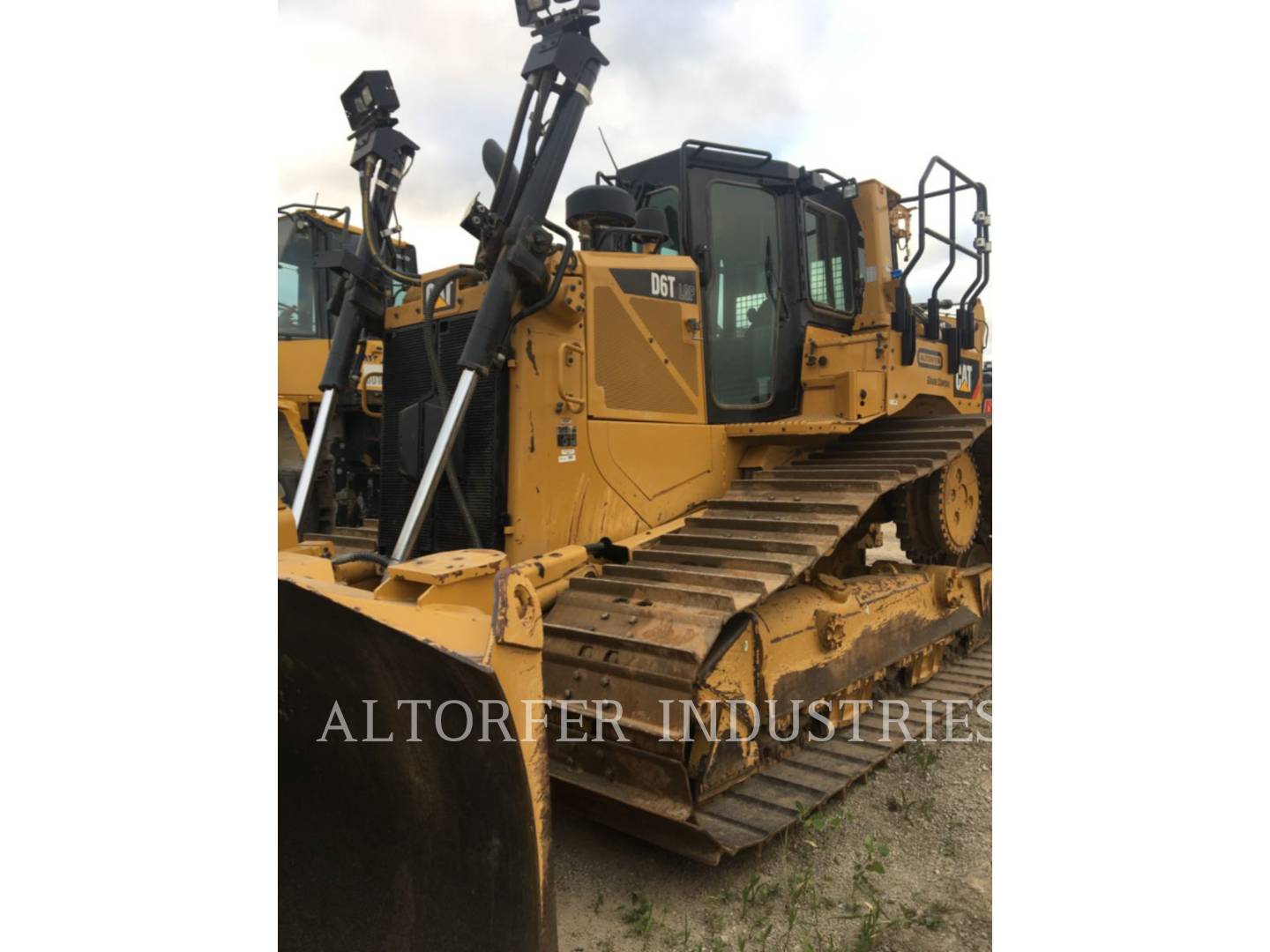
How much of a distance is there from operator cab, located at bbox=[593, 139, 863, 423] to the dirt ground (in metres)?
2.22

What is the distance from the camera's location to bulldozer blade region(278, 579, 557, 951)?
7.36 ft

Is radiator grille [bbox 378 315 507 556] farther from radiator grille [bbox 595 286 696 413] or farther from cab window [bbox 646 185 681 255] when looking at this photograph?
cab window [bbox 646 185 681 255]

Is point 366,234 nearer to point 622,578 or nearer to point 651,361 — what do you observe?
point 651,361

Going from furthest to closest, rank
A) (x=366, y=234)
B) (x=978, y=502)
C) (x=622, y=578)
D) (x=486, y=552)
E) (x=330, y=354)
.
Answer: (x=978, y=502), (x=330, y=354), (x=366, y=234), (x=622, y=578), (x=486, y=552)

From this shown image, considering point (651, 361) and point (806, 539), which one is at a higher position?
point (651, 361)

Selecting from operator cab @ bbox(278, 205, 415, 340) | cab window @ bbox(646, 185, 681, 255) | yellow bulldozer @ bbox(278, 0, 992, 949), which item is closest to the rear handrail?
yellow bulldozer @ bbox(278, 0, 992, 949)

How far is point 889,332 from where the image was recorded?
5.08 meters

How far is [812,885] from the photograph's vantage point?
3.06m

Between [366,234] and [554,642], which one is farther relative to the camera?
[366,234]

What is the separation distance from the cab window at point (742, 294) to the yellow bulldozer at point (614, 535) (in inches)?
0.7

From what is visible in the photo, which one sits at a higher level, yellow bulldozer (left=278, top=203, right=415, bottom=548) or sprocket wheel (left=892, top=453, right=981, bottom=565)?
yellow bulldozer (left=278, top=203, right=415, bottom=548)

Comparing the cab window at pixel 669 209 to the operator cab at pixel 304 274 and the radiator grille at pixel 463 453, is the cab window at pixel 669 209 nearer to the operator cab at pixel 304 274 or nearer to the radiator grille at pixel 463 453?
the radiator grille at pixel 463 453

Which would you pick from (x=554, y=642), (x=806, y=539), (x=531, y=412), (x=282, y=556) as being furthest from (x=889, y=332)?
(x=282, y=556)

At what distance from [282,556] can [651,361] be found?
2.16 m
